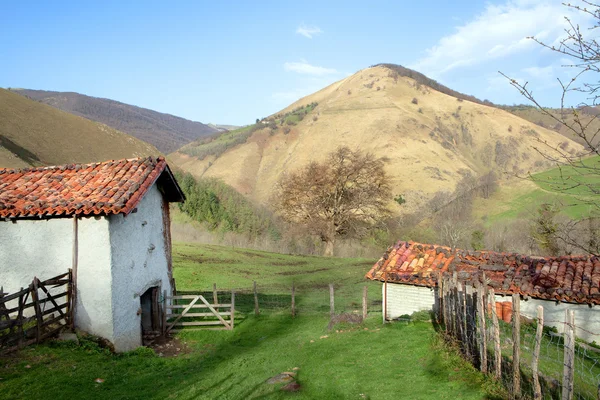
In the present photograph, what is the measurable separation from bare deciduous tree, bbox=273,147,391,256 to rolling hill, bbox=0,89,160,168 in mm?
35141

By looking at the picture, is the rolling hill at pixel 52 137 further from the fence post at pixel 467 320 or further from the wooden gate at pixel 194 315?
the fence post at pixel 467 320

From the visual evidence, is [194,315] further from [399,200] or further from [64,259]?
[399,200]

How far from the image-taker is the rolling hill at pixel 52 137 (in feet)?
207

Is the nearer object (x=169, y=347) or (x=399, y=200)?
(x=169, y=347)

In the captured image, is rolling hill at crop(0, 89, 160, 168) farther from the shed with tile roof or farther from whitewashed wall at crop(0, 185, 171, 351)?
whitewashed wall at crop(0, 185, 171, 351)

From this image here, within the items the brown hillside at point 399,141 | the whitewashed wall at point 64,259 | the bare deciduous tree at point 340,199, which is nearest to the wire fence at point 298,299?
the whitewashed wall at point 64,259

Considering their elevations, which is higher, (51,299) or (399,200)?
(399,200)

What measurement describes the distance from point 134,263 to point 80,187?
332 centimetres

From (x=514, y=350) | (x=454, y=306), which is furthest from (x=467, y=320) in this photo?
(x=514, y=350)

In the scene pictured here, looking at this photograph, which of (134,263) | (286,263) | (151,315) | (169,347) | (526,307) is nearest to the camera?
(134,263)

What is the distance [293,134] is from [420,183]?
46.3m

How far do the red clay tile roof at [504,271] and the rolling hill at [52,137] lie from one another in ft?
172

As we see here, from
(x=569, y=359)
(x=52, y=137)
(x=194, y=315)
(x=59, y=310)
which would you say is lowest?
(x=194, y=315)

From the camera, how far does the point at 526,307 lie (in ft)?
54.2
